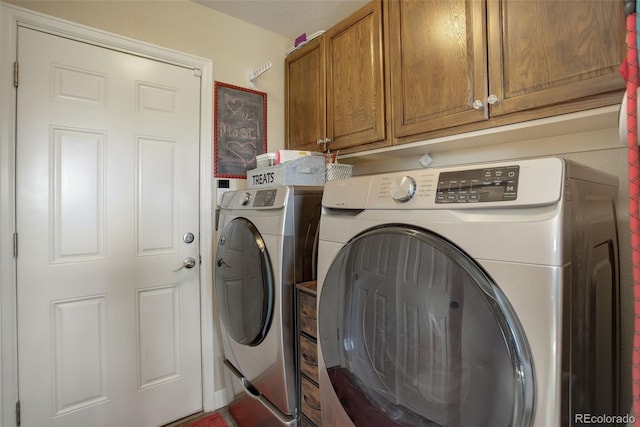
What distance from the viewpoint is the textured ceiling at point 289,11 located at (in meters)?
1.88

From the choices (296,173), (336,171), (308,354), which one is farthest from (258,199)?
(308,354)

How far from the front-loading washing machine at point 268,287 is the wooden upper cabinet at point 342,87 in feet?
1.78

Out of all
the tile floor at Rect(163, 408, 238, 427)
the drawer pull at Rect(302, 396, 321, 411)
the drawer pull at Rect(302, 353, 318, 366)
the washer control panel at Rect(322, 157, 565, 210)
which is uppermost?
the washer control panel at Rect(322, 157, 565, 210)

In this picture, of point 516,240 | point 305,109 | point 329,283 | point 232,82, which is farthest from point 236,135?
point 516,240

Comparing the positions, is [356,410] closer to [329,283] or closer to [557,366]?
[329,283]

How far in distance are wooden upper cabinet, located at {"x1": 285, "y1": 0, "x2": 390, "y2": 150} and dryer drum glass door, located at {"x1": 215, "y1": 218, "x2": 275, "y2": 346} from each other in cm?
Result: 77

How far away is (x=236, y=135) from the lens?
2.05m

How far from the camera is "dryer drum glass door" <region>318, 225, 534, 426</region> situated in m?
0.61

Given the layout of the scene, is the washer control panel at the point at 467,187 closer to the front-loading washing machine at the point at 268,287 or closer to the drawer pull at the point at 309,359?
the front-loading washing machine at the point at 268,287

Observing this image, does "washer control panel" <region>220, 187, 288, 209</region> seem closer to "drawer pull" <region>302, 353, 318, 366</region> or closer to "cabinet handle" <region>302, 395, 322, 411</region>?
"drawer pull" <region>302, 353, 318, 366</region>

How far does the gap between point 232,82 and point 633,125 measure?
2.00 m

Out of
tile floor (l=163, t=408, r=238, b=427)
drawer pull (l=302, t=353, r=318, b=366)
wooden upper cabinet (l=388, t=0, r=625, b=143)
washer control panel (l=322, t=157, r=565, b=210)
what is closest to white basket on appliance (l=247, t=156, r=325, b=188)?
wooden upper cabinet (l=388, t=0, r=625, b=143)

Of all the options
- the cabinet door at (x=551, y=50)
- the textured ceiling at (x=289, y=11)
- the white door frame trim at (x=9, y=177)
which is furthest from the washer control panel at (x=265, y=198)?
the textured ceiling at (x=289, y=11)

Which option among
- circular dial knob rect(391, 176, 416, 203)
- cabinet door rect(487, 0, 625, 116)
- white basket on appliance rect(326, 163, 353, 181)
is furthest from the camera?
white basket on appliance rect(326, 163, 353, 181)
